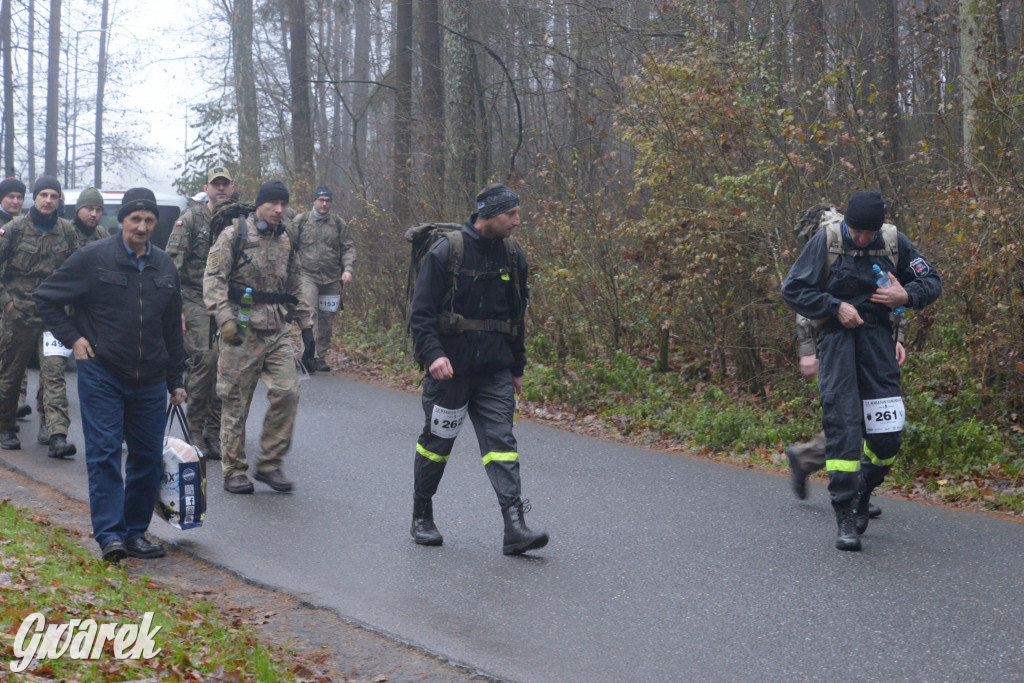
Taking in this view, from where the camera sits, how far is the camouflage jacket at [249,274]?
26.2ft

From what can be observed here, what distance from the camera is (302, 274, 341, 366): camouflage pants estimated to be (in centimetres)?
1419

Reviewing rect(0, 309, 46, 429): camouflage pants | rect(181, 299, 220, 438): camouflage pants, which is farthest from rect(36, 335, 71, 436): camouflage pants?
rect(181, 299, 220, 438): camouflage pants

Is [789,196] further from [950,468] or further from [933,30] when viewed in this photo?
[950,468]

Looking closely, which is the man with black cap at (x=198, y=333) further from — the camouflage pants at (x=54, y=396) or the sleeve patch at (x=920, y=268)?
the sleeve patch at (x=920, y=268)

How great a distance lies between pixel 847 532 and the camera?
6.43 m

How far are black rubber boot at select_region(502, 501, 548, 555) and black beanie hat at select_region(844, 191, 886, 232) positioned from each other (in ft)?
8.23

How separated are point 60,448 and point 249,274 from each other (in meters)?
2.74

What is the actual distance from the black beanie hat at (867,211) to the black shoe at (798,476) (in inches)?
67.0

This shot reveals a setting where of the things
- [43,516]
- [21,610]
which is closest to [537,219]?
[43,516]

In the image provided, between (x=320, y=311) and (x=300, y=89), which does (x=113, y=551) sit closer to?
(x=320, y=311)

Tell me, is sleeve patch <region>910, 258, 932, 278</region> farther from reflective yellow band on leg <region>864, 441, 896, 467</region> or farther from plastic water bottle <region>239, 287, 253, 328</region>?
plastic water bottle <region>239, 287, 253, 328</region>

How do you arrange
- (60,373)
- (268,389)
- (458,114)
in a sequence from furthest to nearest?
(458,114) → (60,373) → (268,389)

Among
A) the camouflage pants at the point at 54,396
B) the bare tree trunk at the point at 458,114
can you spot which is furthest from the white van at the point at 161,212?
the camouflage pants at the point at 54,396

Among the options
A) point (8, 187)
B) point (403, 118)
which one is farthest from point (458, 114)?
point (8, 187)
